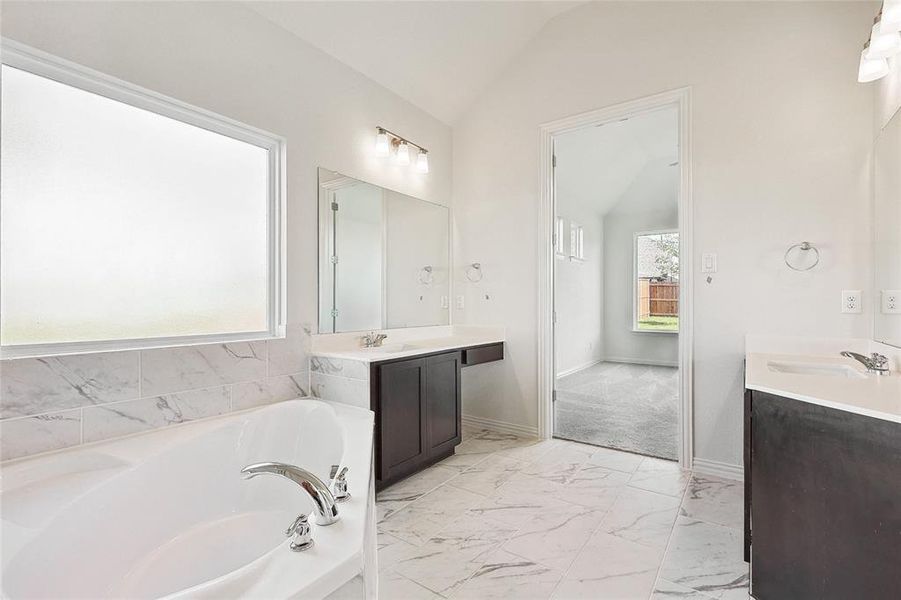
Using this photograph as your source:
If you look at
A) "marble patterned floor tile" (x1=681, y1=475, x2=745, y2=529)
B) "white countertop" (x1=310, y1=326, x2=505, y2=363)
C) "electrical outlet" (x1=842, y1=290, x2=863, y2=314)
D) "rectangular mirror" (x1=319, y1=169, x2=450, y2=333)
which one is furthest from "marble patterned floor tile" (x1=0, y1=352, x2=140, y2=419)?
"electrical outlet" (x1=842, y1=290, x2=863, y2=314)

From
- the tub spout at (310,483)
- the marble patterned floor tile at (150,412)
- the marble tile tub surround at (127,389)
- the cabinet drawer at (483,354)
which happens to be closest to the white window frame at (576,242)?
the cabinet drawer at (483,354)

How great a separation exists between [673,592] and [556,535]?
0.52 metres

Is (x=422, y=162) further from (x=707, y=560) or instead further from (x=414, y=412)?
(x=707, y=560)

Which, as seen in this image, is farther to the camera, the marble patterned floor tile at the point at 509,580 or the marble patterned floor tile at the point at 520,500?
the marble patterned floor tile at the point at 520,500

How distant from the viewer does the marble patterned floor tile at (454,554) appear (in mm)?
1678

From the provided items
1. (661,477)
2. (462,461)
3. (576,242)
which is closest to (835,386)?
(661,477)

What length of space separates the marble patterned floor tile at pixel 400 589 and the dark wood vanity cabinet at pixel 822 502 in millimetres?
1200

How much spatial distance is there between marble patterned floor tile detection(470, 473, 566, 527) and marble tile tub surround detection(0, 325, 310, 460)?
1316 mm

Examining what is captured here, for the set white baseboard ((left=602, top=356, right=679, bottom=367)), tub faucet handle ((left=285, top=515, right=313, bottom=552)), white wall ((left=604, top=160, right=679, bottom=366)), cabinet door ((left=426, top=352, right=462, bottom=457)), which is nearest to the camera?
tub faucet handle ((left=285, top=515, right=313, bottom=552))

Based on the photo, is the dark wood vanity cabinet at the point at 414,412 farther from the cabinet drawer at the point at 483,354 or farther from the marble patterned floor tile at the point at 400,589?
the marble patterned floor tile at the point at 400,589

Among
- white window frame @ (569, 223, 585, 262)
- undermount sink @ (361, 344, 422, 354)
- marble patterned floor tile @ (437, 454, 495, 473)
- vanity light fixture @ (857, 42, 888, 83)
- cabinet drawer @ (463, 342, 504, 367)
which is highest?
vanity light fixture @ (857, 42, 888, 83)

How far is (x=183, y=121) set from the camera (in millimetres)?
2139

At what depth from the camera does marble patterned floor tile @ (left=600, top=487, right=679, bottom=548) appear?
1.98 metres

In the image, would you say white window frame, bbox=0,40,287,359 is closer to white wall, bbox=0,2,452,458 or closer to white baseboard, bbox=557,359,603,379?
white wall, bbox=0,2,452,458
